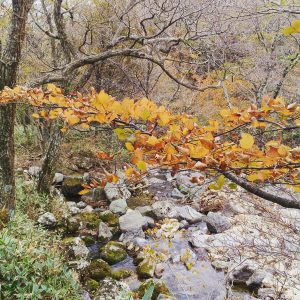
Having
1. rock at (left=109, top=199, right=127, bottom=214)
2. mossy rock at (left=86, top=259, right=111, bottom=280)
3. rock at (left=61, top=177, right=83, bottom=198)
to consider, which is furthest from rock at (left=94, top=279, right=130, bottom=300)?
rock at (left=61, top=177, right=83, bottom=198)

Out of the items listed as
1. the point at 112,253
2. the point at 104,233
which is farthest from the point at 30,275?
the point at 104,233

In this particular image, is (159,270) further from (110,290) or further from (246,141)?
(246,141)

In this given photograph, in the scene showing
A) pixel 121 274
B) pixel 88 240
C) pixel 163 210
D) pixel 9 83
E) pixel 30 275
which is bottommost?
pixel 121 274

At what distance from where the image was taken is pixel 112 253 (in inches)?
239

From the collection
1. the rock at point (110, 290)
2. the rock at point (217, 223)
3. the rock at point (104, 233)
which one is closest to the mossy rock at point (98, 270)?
the rock at point (110, 290)

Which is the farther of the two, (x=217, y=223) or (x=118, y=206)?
(x=118, y=206)

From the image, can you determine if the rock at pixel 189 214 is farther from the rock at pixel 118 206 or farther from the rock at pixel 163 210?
the rock at pixel 118 206

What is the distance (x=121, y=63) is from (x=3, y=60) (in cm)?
847

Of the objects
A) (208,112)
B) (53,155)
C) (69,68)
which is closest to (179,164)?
(69,68)

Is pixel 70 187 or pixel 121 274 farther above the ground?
pixel 70 187

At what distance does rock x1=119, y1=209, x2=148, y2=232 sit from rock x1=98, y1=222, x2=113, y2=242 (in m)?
0.37

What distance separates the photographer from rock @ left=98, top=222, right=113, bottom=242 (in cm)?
671

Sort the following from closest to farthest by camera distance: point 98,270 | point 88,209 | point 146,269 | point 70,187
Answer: point 98,270
point 146,269
point 88,209
point 70,187

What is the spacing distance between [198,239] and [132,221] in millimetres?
1607
